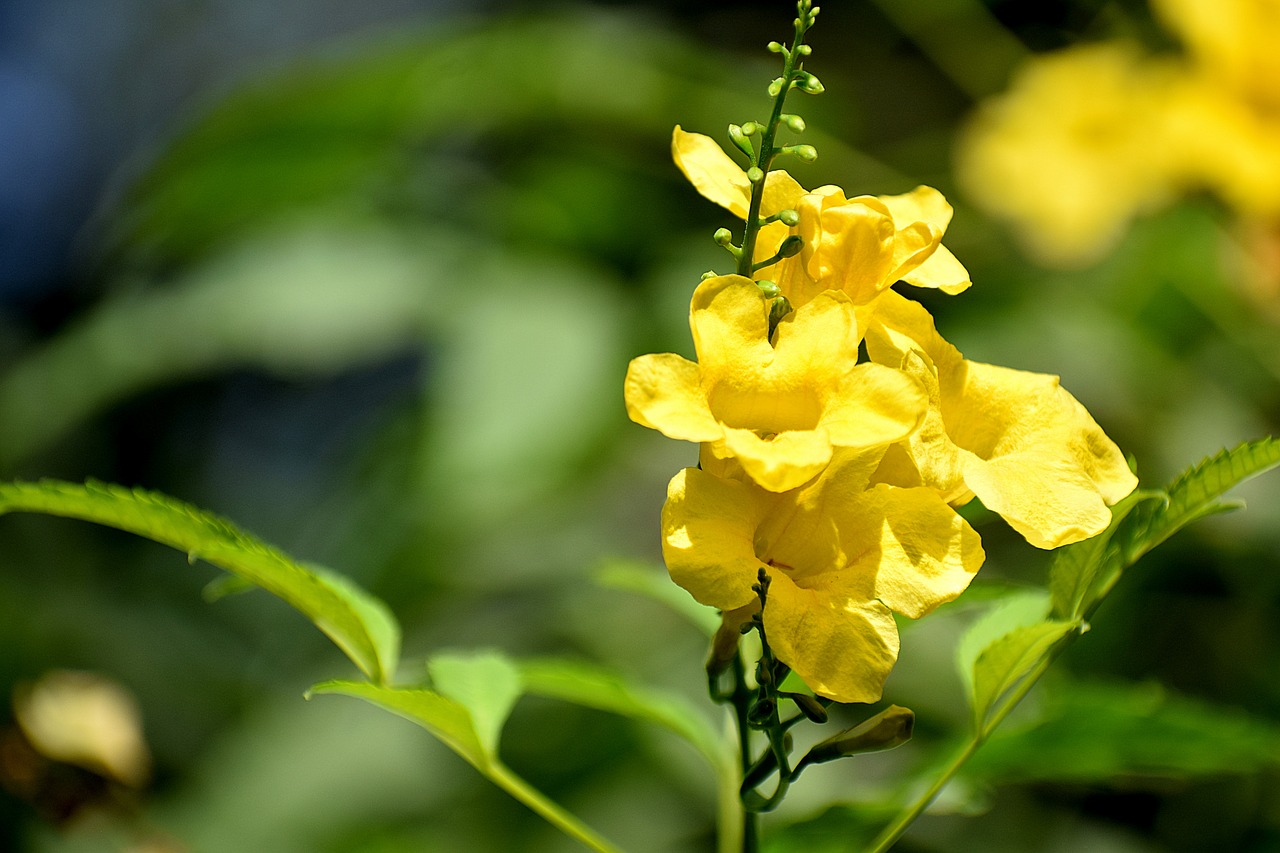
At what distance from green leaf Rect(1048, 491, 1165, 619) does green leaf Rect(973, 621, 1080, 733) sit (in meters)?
0.02

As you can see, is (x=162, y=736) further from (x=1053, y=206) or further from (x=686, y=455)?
(x=1053, y=206)

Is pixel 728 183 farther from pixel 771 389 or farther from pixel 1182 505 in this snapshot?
pixel 1182 505

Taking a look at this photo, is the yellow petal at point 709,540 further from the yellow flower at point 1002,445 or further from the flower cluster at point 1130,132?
the flower cluster at point 1130,132

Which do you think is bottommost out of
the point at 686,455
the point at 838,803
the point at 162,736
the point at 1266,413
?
the point at 162,736

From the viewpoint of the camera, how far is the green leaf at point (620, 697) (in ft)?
1.65

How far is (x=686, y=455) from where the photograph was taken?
172cm

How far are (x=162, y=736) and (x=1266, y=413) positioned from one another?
1.63 meters

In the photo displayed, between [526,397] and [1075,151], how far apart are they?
933 millimetres

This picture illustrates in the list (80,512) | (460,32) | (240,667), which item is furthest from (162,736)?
(80,512)

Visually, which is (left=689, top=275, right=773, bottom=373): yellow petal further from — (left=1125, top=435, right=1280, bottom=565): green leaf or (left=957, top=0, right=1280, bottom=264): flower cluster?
(left=957, top=0, right=1280, bottom=264): flower cluster

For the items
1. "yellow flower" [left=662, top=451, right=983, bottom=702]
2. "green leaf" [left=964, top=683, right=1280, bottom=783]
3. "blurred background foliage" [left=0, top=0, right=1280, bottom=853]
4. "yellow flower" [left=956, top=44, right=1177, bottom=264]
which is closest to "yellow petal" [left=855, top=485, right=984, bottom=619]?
"yellow flower" [left=662, top=451, right=983, bottom=702]

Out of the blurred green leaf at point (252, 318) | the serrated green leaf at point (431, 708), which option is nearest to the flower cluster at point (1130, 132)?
the blurred green leaf at point (252, 318)

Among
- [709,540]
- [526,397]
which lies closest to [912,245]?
[709,540]

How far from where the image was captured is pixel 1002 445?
1.36 ft
